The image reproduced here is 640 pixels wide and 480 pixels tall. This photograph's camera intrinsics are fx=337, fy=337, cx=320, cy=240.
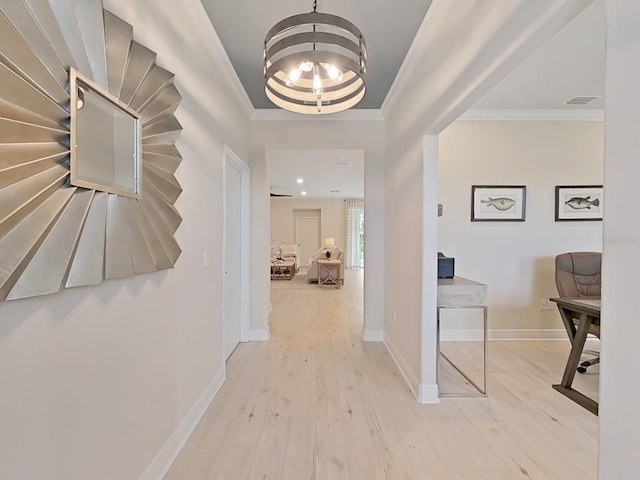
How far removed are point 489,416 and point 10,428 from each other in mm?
2593

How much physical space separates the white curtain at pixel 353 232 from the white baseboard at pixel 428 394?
927cm

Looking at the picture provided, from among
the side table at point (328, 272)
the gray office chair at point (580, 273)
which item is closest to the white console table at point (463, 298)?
the gray office chair at point (580, 273)

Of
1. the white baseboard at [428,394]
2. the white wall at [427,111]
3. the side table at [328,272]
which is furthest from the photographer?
the side table at [328,272]

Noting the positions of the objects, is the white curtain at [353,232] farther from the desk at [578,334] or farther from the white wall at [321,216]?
the desk at [578,334]

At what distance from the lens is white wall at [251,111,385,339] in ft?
13.0

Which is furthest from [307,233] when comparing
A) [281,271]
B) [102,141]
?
[102,141]

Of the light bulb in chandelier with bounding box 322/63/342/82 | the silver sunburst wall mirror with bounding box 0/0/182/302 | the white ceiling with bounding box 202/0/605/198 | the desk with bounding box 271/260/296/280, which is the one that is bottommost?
the desk with bounding box 271/260/296/280

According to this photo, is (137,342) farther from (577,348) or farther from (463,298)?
(577,348)

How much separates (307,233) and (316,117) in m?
8.29

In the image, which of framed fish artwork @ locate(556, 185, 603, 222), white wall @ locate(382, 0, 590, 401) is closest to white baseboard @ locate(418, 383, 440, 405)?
white wall @ locate(382, 0, 590, 401)

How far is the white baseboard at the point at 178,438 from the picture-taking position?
66.3 inches

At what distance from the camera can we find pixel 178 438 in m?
1.96

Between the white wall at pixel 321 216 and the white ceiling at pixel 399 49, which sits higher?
the white ceiling at pixel 399 49

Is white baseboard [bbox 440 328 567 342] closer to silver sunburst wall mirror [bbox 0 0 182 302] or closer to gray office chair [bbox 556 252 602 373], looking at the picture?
gray office chair [bbox 556 252 602 373]
